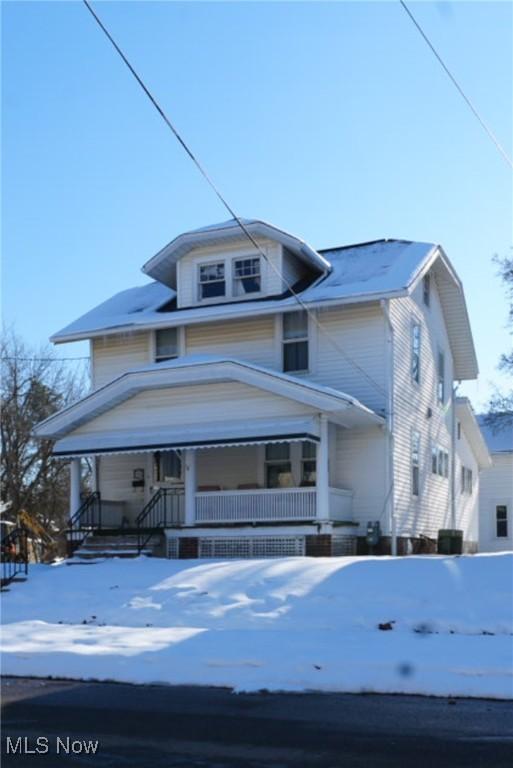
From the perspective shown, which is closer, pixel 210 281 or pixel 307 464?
pixel 307 464

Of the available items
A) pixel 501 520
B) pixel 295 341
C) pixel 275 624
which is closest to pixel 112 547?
pixel 295 341

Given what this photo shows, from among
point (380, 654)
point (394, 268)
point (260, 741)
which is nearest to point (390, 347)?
point (394, 268)

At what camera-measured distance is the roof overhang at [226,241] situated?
24.3m

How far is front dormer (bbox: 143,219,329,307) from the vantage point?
24.5 metres

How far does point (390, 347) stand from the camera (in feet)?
75.4

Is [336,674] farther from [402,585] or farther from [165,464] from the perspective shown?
[165,464]

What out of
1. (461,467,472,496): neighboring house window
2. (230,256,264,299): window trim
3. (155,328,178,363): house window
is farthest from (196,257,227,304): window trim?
(461,467,472,496): neighboring house window

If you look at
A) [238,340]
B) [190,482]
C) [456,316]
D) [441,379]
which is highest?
[456,316]

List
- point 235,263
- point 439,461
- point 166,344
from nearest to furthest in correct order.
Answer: point 235,263, point 166,344, point 439,461

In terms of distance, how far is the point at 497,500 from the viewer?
38281 millimetres

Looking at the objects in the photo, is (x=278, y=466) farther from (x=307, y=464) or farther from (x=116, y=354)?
(x=116, y=354)

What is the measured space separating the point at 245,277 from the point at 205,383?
4.04 m

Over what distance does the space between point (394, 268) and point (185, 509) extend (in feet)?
26.1

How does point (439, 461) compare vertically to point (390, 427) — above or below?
below
